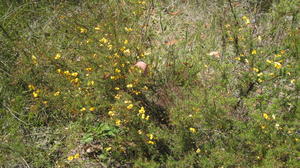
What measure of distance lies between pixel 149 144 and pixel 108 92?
2.28ft

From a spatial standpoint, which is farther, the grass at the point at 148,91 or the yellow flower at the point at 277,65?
the yellow flower at the point at 277,65

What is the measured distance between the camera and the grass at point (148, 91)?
2.11 m

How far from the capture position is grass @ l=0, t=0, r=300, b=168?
2.11 metres

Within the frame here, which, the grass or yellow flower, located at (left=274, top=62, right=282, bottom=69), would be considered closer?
the grass

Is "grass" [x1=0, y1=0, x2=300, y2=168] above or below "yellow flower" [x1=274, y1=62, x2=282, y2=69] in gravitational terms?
below

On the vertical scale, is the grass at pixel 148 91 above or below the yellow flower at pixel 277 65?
below

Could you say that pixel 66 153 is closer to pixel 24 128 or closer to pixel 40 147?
pixel 40 147

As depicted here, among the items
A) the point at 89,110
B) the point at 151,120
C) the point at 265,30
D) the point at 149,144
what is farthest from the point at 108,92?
the point at 265,30

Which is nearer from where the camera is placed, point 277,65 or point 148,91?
point 277,65

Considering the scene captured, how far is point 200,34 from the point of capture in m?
3.67

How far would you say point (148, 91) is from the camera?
279 cm

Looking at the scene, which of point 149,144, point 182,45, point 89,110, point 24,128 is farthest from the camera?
point 182,45

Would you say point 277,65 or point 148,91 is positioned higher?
point 277,65

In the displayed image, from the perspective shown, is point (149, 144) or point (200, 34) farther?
point (200, 34)
